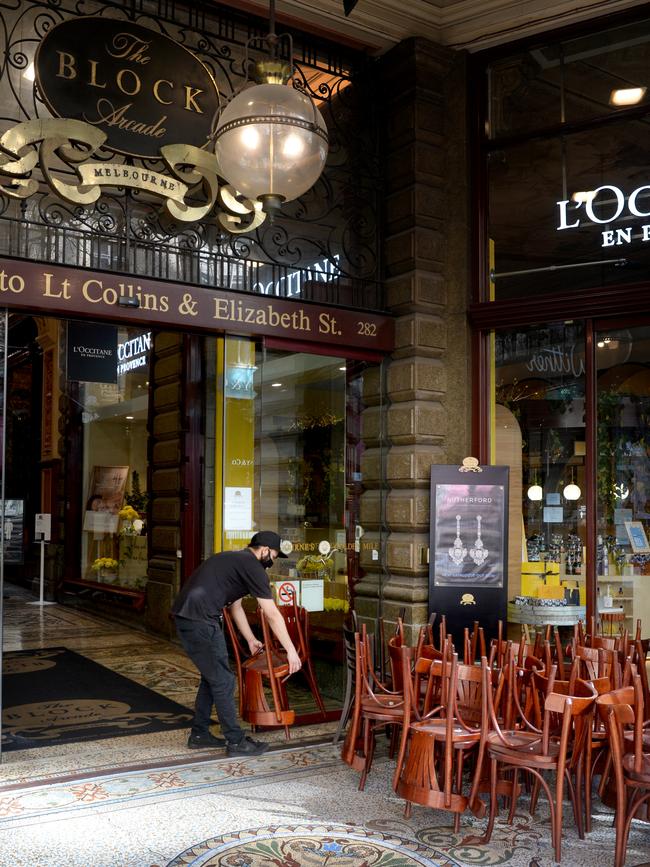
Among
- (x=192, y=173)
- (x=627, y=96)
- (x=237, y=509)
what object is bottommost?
(x=237, y=509)

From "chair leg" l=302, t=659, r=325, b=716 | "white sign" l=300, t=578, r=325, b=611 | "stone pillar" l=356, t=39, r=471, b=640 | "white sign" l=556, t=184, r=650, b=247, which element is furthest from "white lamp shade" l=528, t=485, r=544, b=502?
"chair leg" l=302, t=659, r=325, b=716

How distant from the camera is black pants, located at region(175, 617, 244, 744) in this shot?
5.78 m

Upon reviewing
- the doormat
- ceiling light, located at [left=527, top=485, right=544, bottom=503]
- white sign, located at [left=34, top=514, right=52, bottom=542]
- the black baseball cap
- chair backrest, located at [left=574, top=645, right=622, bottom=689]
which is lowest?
the doormat

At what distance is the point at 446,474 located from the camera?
705 cm

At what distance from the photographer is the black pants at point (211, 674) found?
5.78 metres

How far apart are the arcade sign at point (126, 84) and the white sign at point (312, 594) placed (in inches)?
132

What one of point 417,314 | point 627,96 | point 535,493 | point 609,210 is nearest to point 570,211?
point 609,210

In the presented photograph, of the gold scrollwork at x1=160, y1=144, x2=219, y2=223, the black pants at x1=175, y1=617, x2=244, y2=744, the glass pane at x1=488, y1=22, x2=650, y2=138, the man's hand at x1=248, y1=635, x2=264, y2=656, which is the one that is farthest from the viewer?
the glass pane at x1=488, y1=22, x2=650, y2=138

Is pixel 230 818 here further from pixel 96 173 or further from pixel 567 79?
pixel 567 79

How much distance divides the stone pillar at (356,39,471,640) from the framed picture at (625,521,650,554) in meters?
1.38

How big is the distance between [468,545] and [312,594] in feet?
4.11

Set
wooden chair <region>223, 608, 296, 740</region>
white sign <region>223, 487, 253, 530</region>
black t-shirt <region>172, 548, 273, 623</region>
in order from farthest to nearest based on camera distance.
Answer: white sign <region>223, 487, 253, 530</region> < wooden chair <region>223, 608, 296, 740</region> < black t-shirt <region>172, 548, 273, 623</region>

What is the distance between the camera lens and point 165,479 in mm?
10320

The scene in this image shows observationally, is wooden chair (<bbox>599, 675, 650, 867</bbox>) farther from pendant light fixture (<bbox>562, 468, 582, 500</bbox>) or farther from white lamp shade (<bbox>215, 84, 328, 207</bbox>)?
pendant light fixture (<bbox>562, 468, 582, 500</bbox>)
